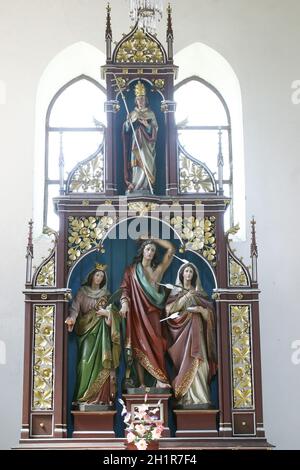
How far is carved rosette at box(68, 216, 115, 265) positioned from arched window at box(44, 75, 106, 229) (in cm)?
366

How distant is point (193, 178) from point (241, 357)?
8.83 feet

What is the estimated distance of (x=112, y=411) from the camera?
1232cm

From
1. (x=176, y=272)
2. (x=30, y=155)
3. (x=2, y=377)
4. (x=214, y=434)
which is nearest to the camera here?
(x=214, y=434)

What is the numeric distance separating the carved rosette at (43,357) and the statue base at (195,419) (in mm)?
1779

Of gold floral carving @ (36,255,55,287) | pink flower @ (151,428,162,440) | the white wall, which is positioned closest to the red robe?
gold floral carving @ (36,255,55,287)

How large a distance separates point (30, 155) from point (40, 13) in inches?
105

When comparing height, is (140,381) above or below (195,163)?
below

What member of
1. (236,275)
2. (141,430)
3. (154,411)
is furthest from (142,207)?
(141,430)

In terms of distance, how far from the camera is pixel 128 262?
→ 13.1 meters

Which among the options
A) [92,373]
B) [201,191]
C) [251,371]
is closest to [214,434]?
[251,371]

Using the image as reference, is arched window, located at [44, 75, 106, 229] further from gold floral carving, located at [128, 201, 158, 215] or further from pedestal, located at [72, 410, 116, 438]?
pedestal, located at [72, 410, 116, 438]

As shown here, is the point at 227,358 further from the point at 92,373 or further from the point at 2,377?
the point at 2,377

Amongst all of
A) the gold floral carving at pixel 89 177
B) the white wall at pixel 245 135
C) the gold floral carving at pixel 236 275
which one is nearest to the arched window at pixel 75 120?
the white wall at pixel 245 135

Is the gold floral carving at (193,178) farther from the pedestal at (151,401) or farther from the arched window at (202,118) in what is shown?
the arched window at (202,118)
